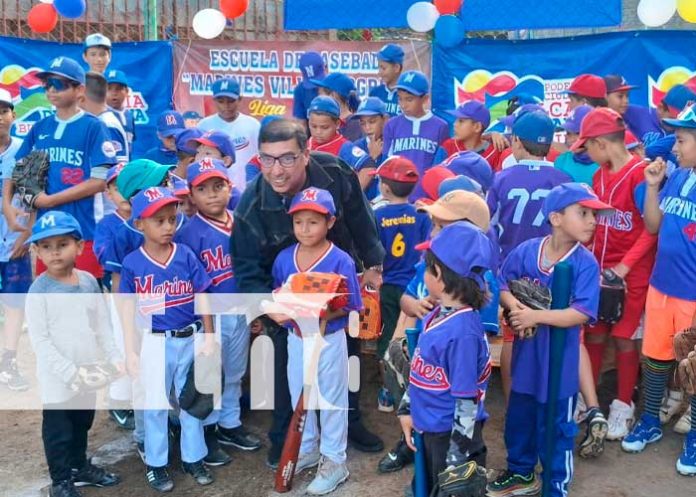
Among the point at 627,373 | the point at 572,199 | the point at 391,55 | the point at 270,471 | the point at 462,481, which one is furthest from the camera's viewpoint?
the point at 391,55

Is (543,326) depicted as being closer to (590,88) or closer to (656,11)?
(590,88)

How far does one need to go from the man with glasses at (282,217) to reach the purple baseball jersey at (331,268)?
8 centimetres

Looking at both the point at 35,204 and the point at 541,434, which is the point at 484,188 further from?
the point at 35,204

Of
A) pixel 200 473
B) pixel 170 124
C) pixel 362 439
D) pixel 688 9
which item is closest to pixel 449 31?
pixel 688 9

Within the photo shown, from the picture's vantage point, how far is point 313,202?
3.68 m

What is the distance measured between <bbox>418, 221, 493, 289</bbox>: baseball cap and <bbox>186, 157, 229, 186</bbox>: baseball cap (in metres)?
1.71

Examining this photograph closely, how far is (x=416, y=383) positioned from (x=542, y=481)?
1106mm

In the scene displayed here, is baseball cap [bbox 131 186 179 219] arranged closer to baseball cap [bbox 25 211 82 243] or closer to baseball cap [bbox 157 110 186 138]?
baseball cap [bbox 25 211 82 243]

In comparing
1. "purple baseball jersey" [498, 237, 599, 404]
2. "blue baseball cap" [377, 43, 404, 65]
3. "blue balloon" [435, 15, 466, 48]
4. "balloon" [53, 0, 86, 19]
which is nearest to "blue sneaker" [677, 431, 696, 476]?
"purple baseball jersey" [498, 237, 599, 404]

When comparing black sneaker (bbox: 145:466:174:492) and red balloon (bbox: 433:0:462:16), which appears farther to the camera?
red balloon (bbox: 433:0:462:16)

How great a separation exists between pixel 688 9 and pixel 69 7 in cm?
740

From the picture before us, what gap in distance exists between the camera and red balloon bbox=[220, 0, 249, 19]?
9430 mm

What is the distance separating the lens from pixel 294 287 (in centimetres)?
368

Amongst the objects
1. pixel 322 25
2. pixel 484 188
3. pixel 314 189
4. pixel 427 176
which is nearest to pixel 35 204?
Result: pixel 314 189
